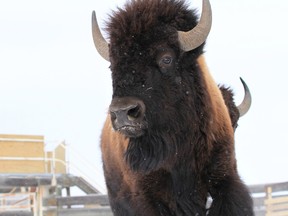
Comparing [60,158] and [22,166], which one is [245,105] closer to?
[22,166]

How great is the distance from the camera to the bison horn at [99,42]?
24.8ft

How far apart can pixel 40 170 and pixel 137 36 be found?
1521 centimetres

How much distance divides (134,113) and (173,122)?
0.69 m

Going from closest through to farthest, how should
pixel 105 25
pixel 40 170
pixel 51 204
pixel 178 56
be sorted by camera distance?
pixel 178 56 → pixel 105 25 → pixel 51 204 → pixel 40 170

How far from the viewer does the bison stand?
22.3 ft

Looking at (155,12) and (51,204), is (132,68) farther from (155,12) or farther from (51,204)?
(51,204)

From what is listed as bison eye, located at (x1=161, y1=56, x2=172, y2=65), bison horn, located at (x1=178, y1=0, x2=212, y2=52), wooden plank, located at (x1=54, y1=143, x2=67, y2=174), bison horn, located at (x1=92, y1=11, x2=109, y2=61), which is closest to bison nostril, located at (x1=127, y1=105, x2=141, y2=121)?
bison eye, located at (x1=161, y1=56, x2=172, y2=65)

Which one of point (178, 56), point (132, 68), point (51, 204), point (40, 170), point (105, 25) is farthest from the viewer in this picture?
point (40, 170)

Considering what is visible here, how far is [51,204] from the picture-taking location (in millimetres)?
13852

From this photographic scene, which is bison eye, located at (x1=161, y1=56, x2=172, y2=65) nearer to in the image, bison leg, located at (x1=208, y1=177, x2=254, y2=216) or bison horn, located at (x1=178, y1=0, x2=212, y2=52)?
bison horn, located at (x1=178, y1=0, x2=212, y2=52)

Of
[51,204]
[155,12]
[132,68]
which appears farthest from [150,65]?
[51,204]

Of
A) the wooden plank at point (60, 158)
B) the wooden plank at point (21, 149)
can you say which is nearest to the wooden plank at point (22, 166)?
the wooden plank at point (21, 149)

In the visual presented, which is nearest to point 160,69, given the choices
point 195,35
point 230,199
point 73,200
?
point 195,35

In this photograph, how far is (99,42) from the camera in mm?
7582
